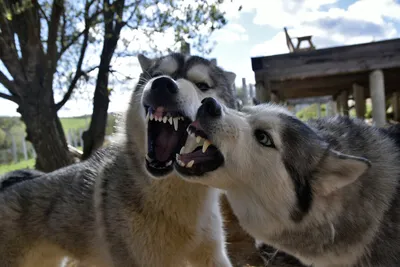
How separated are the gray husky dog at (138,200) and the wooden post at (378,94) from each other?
513 cm

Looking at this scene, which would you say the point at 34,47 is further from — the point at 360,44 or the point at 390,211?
the point at 390,211

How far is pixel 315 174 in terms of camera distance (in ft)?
8.41

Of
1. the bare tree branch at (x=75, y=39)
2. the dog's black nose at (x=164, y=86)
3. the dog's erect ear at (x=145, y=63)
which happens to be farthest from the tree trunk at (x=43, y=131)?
the dog's black nose at (x=164, y=86)

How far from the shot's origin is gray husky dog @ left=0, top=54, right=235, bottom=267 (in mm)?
3092

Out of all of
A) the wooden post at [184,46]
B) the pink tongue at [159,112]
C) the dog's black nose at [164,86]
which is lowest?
the pink tongue at [159,112]

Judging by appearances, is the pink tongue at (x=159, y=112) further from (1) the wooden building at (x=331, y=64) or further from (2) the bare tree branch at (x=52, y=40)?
(2) the bare tree branch at (x=52, y=40)

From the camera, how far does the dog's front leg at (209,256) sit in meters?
3.29

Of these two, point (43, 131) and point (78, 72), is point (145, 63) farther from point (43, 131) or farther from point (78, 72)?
point (78, 72)

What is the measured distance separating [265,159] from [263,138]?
14 centimetres

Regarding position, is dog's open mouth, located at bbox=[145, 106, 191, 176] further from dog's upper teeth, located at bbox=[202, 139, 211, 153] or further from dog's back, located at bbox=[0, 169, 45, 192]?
dog's back, located at bbox=[0, 169, 45, 192]

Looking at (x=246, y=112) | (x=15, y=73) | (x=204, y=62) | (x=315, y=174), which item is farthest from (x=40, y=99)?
(x=315, y=174)

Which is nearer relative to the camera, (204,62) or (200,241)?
(200,241)

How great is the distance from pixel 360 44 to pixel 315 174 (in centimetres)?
612

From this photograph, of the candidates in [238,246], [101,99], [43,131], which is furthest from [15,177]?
[101,99]
